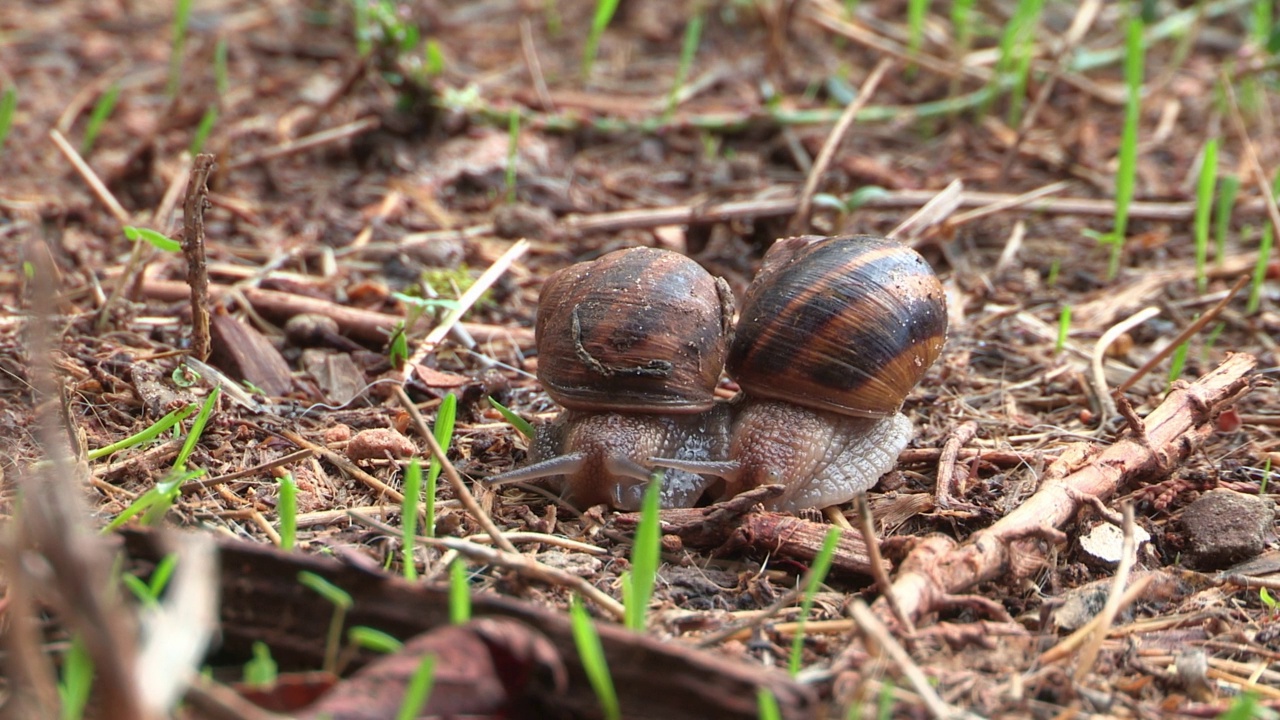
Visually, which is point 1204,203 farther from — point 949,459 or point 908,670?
point 908,670

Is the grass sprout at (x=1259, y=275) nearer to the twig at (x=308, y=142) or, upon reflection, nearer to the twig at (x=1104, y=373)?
the twig at (x=1104, y=373)

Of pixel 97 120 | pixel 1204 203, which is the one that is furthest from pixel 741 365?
pixel 97 120

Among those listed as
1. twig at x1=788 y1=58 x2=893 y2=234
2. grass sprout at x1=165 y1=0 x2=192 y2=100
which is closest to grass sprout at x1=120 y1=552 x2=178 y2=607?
twig at x1=788 y1=58 x2=893 y2=234

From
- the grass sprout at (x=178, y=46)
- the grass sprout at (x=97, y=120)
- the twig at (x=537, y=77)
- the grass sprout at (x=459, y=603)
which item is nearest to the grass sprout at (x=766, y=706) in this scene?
the grass sprout at (x=459, y=603)

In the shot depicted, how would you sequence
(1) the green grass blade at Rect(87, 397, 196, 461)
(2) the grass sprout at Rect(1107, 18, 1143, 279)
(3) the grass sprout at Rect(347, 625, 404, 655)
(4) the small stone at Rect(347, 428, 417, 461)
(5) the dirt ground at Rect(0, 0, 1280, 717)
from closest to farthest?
(3) the grass sprout at Rect(347, 625, 404, 655) → (5) the dirt ground at Rect(0, 0, 1280, 717) → (1) the green grass blade at Rect(87, 397, 196, 461) → (4) the small stone at Rect(347, 428, 417, 461) → (2) the grass sprout at Rect(1107, 18, 1143, 279)

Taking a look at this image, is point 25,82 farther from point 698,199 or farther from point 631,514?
point 631,514

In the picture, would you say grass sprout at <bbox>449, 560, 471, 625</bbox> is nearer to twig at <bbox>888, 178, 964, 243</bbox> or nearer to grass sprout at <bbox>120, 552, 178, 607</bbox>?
grass sprout at <bbox>120, 552, 178, 607</bbox>
